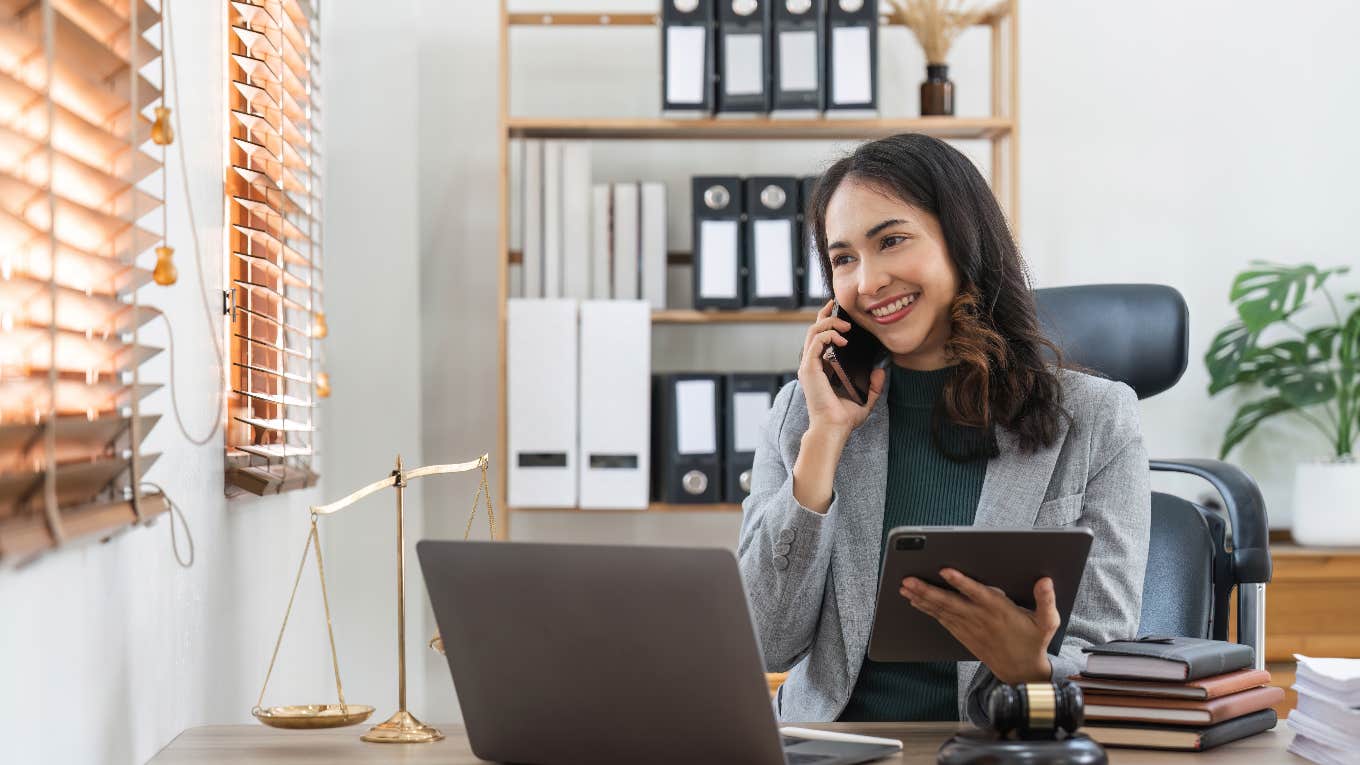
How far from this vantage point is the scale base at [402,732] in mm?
1254

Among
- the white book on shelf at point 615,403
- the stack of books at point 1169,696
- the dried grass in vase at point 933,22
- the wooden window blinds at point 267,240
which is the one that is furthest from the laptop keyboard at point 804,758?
the dried grass in vase at point 933,22

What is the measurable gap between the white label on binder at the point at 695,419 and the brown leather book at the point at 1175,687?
5.24 ft

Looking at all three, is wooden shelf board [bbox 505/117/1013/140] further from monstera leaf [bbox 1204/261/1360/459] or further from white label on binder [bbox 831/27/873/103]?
monstera leaf [bbox 1204/261/1360/459]

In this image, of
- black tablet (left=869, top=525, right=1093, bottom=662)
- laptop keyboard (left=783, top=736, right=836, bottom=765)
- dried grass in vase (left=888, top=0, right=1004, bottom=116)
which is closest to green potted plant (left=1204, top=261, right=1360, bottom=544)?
dried grass in vase (left=888, top=0, right=1004, bottom=116)

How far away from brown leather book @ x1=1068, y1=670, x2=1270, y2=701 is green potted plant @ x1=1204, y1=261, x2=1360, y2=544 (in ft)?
5.93

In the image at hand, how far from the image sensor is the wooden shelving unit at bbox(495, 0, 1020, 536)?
2.79 meters

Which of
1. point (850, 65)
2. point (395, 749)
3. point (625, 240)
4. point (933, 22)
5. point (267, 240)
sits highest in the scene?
point (933, 22)

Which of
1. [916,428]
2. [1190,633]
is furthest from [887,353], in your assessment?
[1190,633]

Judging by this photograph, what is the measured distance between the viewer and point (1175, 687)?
1173 mm

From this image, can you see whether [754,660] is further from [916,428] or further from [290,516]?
[290,516]

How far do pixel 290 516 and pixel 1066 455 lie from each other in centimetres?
122

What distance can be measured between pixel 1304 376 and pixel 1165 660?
204cm

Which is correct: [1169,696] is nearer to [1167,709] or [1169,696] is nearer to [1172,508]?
[1167,709]

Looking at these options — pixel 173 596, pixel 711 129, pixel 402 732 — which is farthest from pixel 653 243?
pixel 402 732
